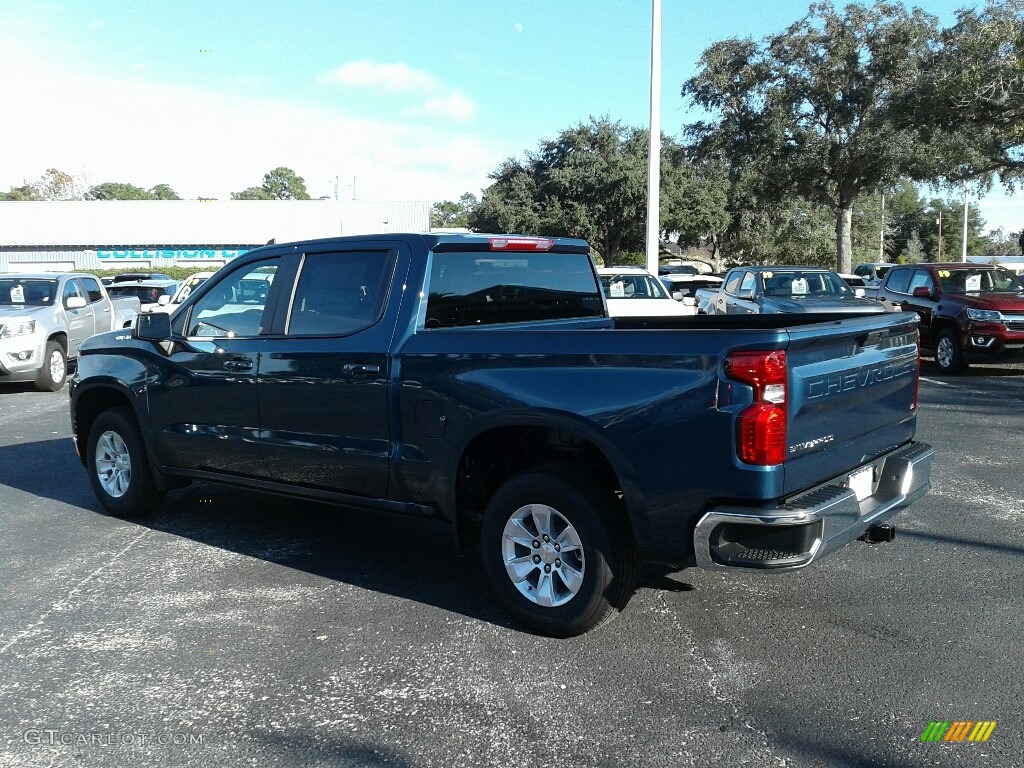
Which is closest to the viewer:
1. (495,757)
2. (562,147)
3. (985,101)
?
(495,757)

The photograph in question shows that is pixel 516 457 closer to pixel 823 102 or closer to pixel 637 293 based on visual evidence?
pixel 637 293

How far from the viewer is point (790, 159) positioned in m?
30.3

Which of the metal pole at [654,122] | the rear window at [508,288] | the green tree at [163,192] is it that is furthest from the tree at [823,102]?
the green tree at [163,192]

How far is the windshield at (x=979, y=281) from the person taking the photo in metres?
14.3

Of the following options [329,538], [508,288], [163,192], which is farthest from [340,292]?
[163,192]

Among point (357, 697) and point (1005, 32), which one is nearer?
point (357, 697)

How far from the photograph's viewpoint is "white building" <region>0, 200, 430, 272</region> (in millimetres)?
55250

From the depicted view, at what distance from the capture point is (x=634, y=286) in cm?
1603

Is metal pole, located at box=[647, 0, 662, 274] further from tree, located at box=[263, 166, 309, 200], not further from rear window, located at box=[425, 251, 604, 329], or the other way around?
tree, located at box=[263, 166, 309, 200]

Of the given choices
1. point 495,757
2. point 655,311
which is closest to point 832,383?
point 495,757

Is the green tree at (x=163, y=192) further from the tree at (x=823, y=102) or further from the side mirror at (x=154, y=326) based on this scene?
the side mirror at (x=154, y=326)

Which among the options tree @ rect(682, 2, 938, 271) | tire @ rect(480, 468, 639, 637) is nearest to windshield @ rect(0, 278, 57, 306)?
tire @ rect(480, 468, 639, 637)

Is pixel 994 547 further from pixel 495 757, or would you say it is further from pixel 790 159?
pixel 790 159

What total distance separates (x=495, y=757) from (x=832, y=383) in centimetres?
211
